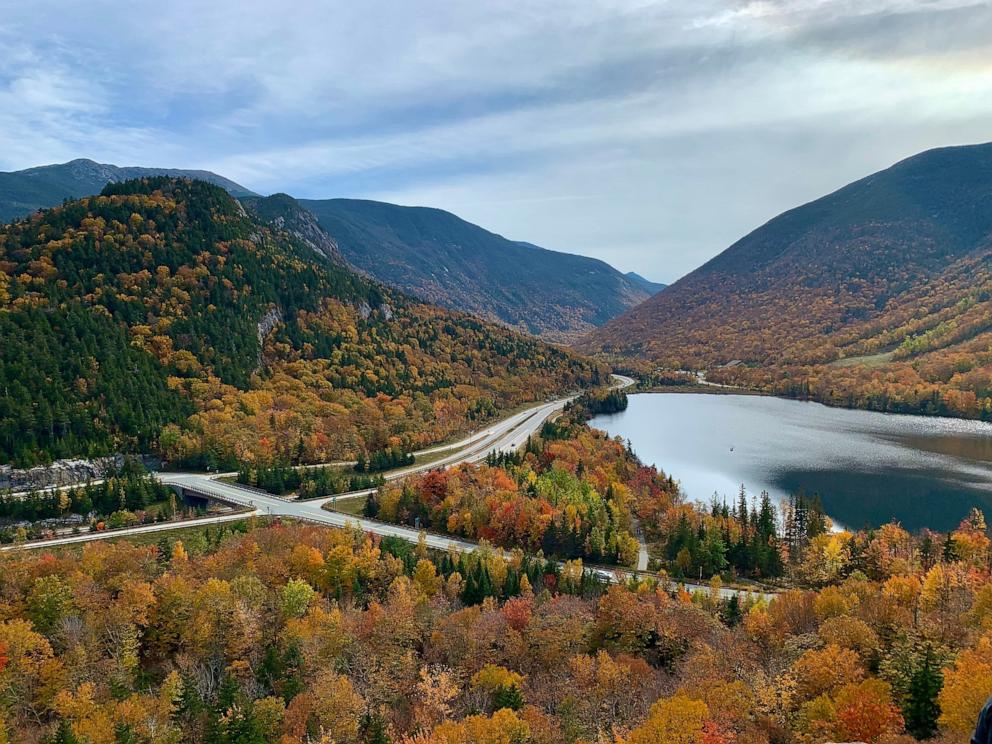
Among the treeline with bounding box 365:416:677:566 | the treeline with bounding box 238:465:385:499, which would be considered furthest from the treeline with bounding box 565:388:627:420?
Answer: the treeline with bounding box 238:465:385:499

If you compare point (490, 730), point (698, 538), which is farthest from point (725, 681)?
point (698, 538)

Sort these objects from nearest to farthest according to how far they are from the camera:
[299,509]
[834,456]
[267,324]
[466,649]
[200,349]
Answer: [466,649], [299,509], [834,456], [200,349], [267,324]

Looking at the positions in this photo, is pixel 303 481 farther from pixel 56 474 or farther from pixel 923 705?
pixel 923 705

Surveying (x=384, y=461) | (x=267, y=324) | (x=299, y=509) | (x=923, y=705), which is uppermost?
(x=267, y=324)

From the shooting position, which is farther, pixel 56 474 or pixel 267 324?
pixel 267 324

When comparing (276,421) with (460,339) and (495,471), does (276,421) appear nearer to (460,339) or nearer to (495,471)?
(495,471)

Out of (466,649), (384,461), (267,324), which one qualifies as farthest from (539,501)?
(267,324)

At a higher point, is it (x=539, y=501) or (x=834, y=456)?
(x=834, y=456)
